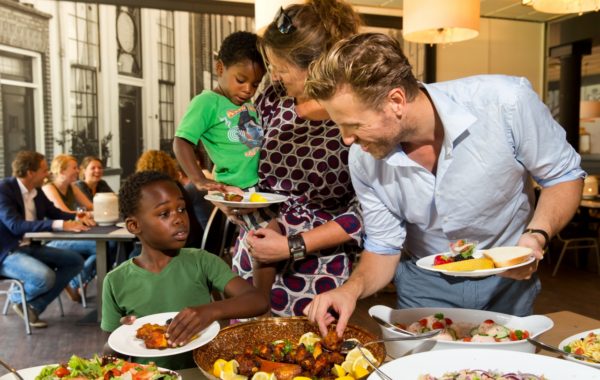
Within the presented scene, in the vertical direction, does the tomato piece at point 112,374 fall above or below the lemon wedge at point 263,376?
below

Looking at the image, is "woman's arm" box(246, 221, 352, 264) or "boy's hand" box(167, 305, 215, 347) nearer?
"boy's hand" box(167, 305, 215, 347)

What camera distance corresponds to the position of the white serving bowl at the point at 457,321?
1086 mm

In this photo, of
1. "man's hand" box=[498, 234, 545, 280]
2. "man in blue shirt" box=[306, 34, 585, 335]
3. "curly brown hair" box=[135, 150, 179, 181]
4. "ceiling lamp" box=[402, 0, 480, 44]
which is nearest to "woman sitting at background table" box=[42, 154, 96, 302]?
"curly brown hair" box=[135, 150, 179, 181]

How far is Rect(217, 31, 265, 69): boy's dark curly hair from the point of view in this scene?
201 centimetres

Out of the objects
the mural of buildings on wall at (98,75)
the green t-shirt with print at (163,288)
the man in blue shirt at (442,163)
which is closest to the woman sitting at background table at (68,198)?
the mural of buildings on wall at (98,75)

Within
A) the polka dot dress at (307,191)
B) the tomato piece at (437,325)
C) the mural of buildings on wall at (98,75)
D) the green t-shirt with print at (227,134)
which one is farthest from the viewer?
the mural of buildings on wall at (98,75)

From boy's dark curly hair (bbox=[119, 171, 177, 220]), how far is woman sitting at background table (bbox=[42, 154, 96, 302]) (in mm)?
3573

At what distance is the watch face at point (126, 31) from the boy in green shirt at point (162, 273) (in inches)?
193

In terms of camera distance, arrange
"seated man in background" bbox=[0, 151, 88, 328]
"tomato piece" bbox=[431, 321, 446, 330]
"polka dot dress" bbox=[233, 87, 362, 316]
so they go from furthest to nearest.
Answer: "seated man in background" bbox=[0, 151, 88, 328] → "polka dot dress" bbox=[233, 87, 362, 316] → "tomato piece" bbox=[431, 321, 446, 330]

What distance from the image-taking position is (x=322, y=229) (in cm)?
160

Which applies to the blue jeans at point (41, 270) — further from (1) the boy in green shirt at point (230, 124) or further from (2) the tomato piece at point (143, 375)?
(2) the tomato piece at point (143, 375)

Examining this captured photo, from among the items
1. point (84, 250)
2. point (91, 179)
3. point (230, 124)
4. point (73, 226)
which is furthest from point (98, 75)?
point (230, 124)

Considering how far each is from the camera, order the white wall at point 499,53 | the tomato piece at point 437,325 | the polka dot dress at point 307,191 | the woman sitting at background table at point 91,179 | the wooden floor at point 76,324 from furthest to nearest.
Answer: the white wall at point 499,53
the woman sitting at background table at point 91,179
the wooden floor at point 76,324
the polka dot dress at point 307,191
the tomato piece at point 437,325

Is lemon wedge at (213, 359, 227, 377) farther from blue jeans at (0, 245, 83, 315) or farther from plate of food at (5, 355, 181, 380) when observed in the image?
blue jeans at (0, 245, 83, 315)
